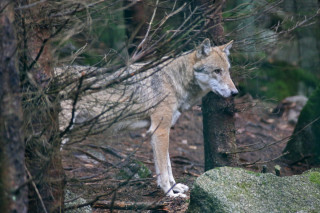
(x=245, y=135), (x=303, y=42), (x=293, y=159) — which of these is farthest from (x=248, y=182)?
(x=303, y=42)

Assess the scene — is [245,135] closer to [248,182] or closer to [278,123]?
[278,123]

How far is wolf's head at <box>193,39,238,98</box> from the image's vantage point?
5695 mm

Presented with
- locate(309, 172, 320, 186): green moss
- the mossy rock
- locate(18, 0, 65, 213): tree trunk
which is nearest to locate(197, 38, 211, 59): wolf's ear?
locate(309, 172, 320, 186): green moss

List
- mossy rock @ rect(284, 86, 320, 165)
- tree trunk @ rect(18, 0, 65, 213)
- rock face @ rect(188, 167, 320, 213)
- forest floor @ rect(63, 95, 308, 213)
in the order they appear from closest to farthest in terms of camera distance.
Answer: tree trunk @ rect(18, 0, 65, 213) < rock face @ rect(188, 167, 320, 213) < forest floor @ rect(63, 95, 308, 213) < mossy rock @ rect(284, 86, 320, 165)

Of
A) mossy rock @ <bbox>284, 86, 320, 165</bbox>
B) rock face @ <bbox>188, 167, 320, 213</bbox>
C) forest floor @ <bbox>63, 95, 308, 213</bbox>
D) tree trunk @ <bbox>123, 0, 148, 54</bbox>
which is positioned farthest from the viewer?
mossy rock @ <bbox>284, 86, 320, 165</bbox>

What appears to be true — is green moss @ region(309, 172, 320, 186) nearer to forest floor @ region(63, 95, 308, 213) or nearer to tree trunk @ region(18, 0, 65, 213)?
forest floor @ region(63, 95, 308, 213)

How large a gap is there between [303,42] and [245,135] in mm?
7995

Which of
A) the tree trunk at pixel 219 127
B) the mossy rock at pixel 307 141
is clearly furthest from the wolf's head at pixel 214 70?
the mossy rock at pixel 307 141

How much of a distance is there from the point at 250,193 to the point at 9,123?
266cm

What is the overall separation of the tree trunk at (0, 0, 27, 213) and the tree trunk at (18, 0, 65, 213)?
0.66 ft

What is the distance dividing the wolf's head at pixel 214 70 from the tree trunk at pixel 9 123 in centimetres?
339

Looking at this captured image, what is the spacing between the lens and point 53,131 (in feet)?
11.0

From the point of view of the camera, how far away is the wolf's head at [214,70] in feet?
18.7

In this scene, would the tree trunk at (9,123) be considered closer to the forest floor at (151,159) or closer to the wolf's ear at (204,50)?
the forest floor at (151,159)
